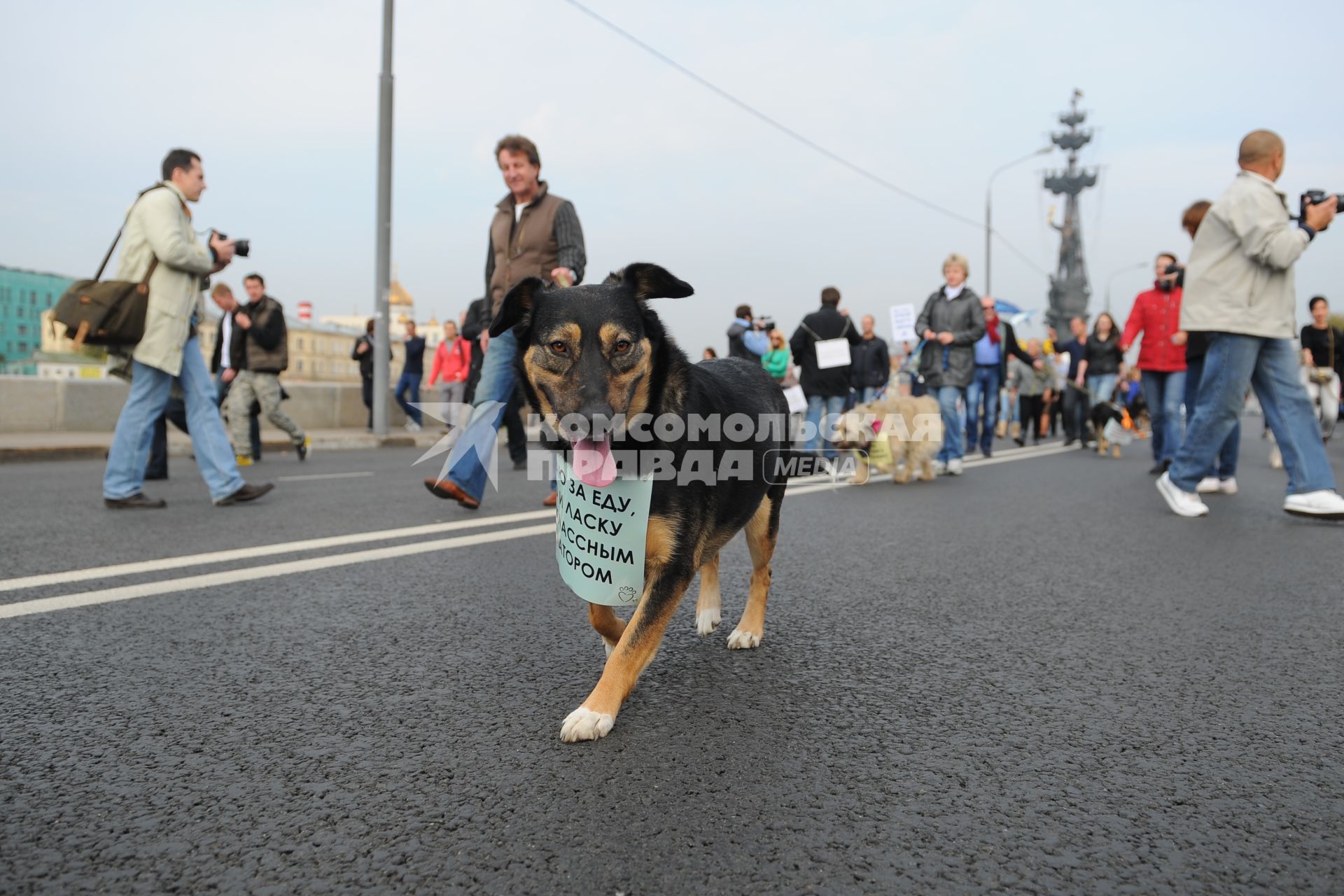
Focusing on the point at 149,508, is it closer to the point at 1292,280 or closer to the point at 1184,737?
the point at 1184,737

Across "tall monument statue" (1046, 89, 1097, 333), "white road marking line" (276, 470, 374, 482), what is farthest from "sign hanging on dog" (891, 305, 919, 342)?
"tall monument statue" (1046, 89, 1097, 333)

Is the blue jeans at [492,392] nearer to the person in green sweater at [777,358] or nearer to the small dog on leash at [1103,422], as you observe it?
the person in green sweater at [777,358]

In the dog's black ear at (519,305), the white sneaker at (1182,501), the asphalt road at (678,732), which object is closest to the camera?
the asphalt road at (678,732)

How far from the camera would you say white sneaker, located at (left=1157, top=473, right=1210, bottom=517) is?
6.71 meters

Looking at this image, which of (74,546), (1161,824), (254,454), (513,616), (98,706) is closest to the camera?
(1161,824)

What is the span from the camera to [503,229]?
21.0 ft

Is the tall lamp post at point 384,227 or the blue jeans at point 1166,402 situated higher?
the tall lamp post at point 384,227

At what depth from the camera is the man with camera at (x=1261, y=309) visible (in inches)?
236

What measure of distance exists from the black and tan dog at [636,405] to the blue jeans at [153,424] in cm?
453

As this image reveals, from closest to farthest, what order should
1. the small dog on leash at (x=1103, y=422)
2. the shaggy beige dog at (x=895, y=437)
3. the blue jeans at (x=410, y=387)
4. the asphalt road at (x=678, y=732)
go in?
the asphalt road at (x=678, y=732)
the shaggy beige dog at (x=895, y=437)
the small dog on leash at (x=1103, y=422)
the blue jeans at (x=410, y=387)

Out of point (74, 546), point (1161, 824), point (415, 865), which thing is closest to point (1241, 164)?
point (1161, 824)

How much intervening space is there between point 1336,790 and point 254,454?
38.2ft

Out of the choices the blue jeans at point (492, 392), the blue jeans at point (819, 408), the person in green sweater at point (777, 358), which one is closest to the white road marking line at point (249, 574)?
the blue jeans at point (492, 392)

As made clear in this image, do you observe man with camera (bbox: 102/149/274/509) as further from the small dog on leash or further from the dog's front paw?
the small dog on leash
